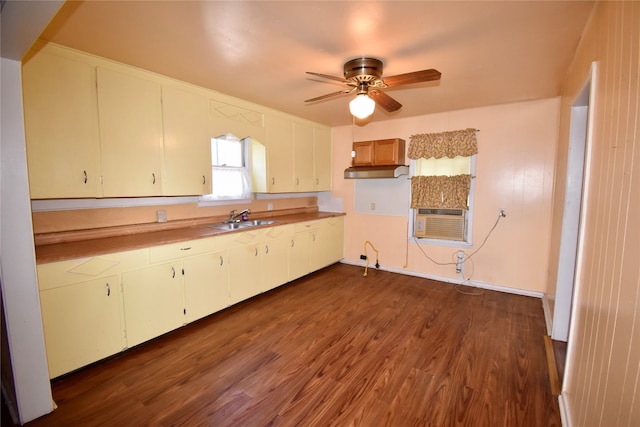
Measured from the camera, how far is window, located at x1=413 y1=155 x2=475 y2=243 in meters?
4.10

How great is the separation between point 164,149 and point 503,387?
3550 millimetres

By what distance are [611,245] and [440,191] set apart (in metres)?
3.01

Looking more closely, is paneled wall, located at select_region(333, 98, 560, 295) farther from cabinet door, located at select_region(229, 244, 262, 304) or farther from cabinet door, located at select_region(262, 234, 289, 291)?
cabinet door, located at select_region(229, 244, 262, 304)

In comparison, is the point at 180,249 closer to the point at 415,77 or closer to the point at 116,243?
the point at 116,243

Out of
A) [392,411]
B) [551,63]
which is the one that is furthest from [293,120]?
[392,411]

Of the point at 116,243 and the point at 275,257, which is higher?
the point at 116,243

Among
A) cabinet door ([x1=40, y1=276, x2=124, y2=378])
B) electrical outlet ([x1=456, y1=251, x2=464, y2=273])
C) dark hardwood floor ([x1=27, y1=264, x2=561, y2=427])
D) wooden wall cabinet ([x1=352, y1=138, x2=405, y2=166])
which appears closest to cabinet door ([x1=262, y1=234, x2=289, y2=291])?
dark hardwood floor ([x1=27, y1=264, x2=561, y2=427])

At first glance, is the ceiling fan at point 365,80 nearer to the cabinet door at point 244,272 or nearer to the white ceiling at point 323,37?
the white ceiling at point 323,37

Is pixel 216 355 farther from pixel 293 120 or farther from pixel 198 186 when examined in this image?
pixel 293 120

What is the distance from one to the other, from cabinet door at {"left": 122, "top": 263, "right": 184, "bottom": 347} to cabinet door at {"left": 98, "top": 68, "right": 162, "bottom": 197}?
0.78 meters

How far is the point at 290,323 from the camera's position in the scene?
9.93ft

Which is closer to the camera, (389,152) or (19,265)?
(19,265)

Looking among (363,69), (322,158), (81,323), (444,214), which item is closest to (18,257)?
(81,323)

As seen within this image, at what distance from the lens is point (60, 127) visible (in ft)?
7.31
